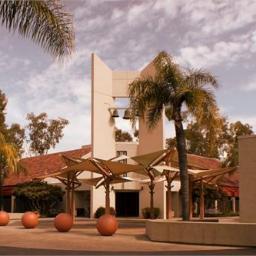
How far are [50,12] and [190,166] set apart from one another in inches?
826

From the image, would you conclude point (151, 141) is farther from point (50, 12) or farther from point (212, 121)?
point (50, 12)

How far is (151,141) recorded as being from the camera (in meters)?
40.0

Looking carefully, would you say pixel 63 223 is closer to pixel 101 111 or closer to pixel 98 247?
pixel 98 247

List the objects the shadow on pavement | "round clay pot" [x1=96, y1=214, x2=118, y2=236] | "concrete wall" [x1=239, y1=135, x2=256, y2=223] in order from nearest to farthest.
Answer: the shadow on pavement, "round clay pot" [x1=96, y1=214, x2=118, y2=236], "concrete wall" [x1=239, y1=135, x2=256, y2=223]

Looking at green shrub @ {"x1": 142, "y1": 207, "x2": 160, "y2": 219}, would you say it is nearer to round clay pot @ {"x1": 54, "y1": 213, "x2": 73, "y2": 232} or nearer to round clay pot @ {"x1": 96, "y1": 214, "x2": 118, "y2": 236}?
round clay pot @ {"x1": 54, "y1": 213, "x2": 73, "y2": 232}

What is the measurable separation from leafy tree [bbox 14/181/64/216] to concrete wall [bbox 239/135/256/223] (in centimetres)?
2358

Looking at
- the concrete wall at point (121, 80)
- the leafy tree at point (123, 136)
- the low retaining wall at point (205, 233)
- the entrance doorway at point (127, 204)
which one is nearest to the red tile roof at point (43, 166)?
the entrance doorway at point (127, 204)

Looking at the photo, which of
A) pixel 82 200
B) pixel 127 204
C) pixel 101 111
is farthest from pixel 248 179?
pixel 82 200

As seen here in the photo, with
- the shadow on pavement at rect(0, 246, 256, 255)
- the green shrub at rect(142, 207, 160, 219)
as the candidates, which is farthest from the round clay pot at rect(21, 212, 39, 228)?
the green shrub at rect(142, 207, 160, 219)

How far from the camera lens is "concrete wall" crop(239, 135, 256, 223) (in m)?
22.5

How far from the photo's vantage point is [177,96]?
22438 millimetres

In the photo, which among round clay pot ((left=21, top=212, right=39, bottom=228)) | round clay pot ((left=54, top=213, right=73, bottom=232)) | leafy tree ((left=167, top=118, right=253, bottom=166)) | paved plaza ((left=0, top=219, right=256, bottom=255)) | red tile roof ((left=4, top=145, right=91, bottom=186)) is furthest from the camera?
leafy tree ((left=167, top=118, right=253, bottom=166))

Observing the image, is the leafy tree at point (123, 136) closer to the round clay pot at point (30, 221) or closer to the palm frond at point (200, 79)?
the round clay pot at point (30, 221)

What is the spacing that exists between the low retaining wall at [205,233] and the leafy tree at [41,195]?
957 inches
